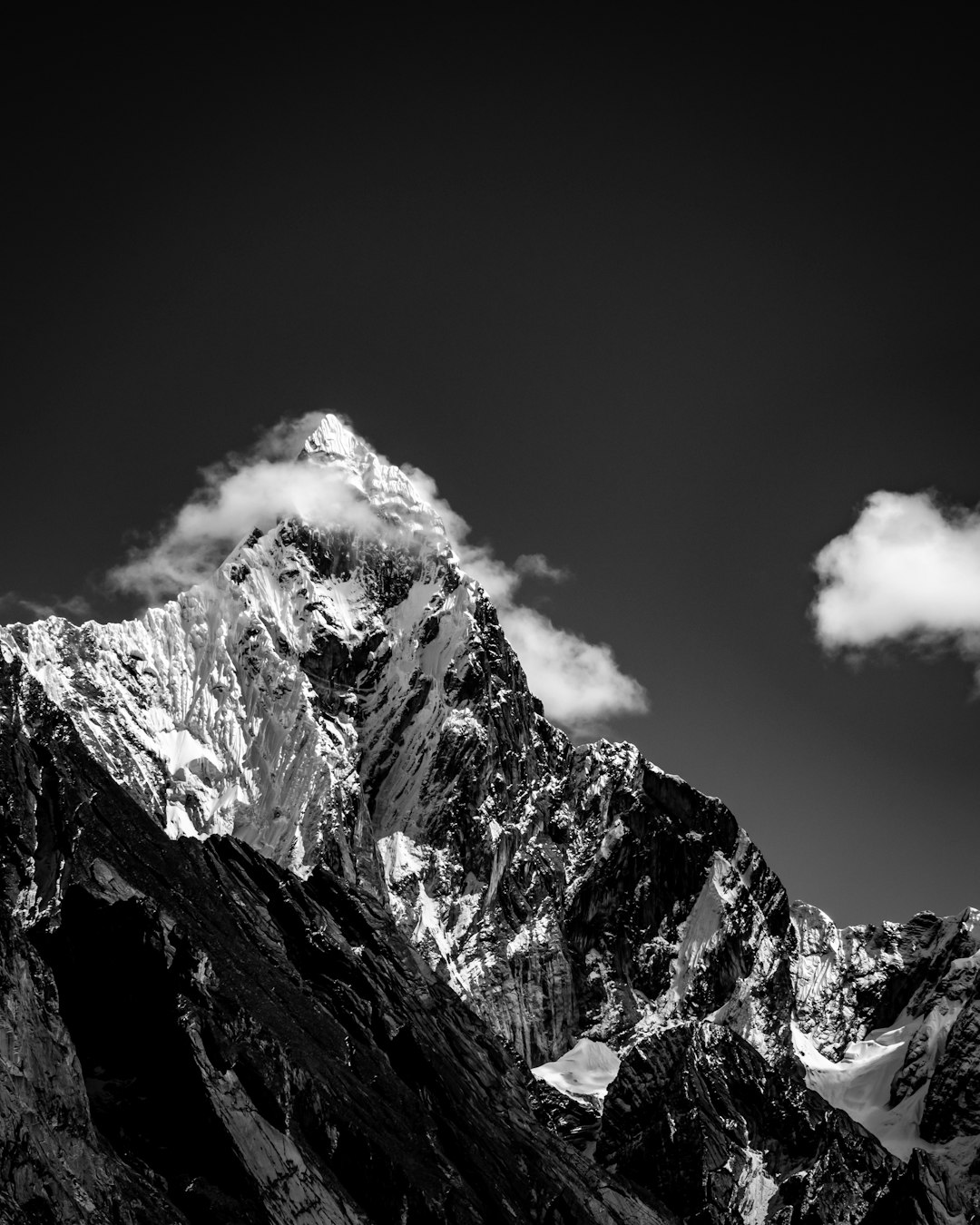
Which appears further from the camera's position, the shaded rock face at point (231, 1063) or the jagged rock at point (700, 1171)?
the jagged rock at point (700, 1171)

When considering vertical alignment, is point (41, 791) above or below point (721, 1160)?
below

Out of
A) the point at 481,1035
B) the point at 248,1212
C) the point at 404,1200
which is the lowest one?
the point at 248,1212

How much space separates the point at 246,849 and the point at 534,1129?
43733 millimetres

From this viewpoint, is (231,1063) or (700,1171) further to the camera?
(700,1171)

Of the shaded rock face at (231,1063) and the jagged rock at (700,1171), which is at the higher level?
the jagged rock at (700,1171)

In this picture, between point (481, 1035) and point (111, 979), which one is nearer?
point (111, 979)

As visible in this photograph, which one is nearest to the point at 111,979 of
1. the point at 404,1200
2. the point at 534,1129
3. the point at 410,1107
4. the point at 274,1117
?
the point at 274,1117

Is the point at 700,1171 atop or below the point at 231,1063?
atop

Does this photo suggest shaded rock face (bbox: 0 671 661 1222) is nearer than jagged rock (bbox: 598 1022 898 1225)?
Yes

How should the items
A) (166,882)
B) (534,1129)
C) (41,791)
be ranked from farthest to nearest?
(534,1129) < (166,882) < (41,791)

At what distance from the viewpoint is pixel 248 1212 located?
3971 inches

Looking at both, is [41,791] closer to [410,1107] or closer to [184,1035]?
[184,1035]

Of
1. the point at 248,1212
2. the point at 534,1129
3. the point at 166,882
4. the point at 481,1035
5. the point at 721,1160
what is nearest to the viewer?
the point at 248,1212

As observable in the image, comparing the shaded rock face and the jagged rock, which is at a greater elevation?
the jagged rock
